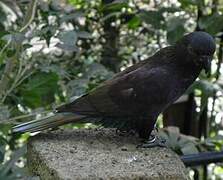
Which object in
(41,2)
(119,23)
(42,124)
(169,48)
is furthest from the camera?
(119,23)

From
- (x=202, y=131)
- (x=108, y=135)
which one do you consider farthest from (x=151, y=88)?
(x=202, y=131)

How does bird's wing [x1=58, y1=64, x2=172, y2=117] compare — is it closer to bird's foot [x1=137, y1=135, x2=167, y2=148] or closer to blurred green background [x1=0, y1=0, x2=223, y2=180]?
bird's foot [x1=137, y1=135, x2=167, y2=148]

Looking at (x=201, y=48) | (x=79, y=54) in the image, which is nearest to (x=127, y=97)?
(x=201, y=48)

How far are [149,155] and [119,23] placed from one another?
2.05 m

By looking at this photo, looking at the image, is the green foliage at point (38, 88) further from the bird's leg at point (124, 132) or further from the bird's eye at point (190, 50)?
the bird's eye at point (190, 50)

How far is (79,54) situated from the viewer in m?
3.34

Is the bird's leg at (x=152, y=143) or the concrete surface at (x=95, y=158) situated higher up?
the concrete surface at (x=95, y=158)

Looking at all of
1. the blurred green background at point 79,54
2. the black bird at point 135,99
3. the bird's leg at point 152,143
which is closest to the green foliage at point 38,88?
the blurred green background at point 79,54

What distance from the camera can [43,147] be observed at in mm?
1700

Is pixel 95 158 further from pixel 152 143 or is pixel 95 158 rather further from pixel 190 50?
pixel 190 50

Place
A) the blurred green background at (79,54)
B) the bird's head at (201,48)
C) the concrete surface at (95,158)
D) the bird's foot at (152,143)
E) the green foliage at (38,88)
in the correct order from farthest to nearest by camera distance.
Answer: the green foliage at (38,88) < the blurred green background at (79,54) < the bird's head at (201,48) < the bird's foot at (152,143) < the concrete surface at (95,158)

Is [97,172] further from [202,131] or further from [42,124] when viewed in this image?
[202,131]

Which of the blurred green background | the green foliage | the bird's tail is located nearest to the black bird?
the bird's tail

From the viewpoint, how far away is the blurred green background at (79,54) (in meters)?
2.18
